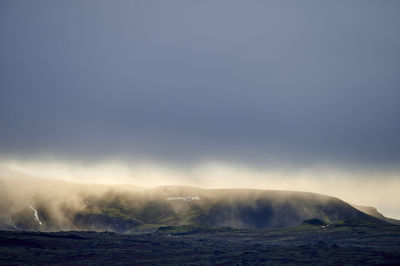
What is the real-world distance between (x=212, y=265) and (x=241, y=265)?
39.8 ft

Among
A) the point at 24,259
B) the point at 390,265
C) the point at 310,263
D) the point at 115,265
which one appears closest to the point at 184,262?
the point at 115,265

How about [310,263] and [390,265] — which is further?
[310,263]

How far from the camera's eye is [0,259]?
7677 inches

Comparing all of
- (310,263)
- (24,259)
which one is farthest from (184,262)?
(24,259)

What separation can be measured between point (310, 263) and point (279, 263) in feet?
42.3

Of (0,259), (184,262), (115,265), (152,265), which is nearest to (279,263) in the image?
(184,262)

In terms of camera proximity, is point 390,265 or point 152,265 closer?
point 390,265

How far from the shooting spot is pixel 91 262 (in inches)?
7717

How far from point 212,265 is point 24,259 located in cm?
8329

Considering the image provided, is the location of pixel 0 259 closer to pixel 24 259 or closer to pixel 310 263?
pixel 24 259

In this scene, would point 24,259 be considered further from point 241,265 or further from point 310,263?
point 310,263

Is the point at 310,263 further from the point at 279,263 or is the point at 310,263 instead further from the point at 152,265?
the point at 152,265

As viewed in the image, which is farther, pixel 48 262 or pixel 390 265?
pixel 48 262

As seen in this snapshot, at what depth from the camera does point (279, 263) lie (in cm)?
19262
